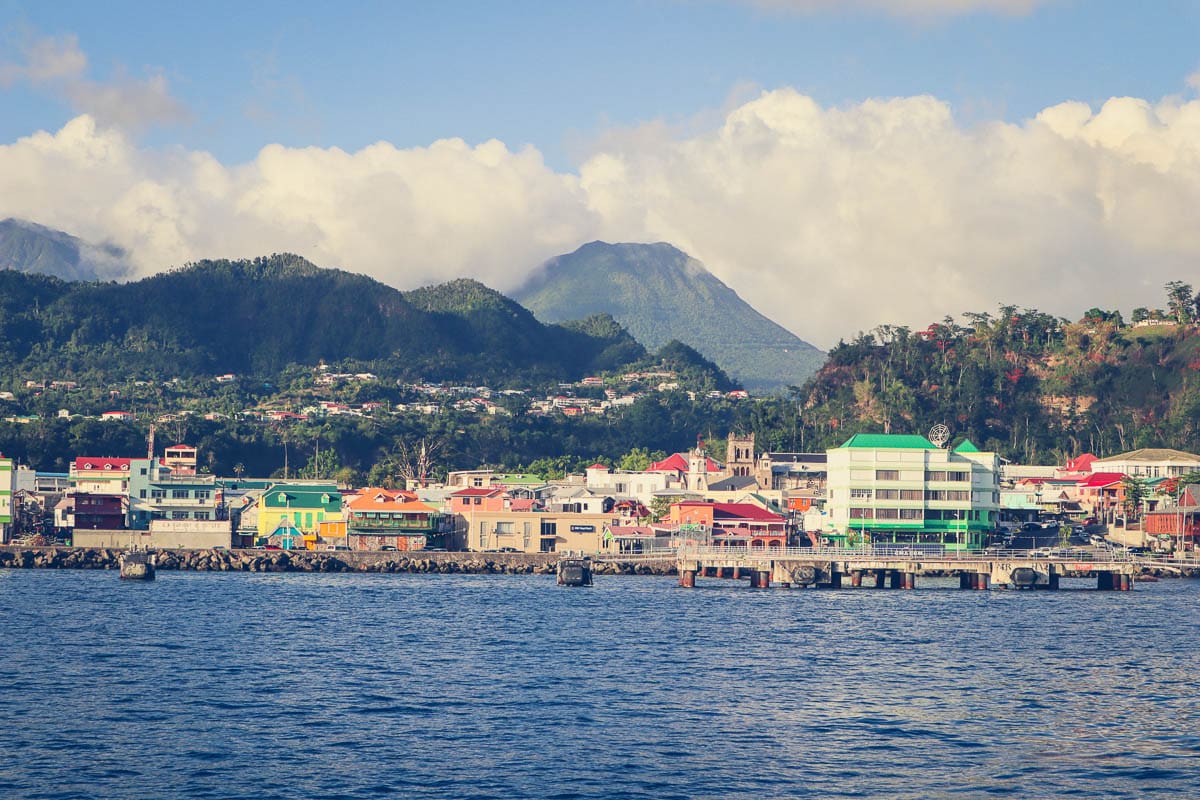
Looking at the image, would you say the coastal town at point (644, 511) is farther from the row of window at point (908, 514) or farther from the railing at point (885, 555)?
the railing at point (885, 555)

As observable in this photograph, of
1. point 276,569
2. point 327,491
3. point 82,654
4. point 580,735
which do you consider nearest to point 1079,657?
point 580,735

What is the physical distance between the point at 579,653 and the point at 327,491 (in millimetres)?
81248

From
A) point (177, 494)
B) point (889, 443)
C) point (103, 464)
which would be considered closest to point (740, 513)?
point (889, 443)

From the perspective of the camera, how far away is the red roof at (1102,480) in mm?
165625

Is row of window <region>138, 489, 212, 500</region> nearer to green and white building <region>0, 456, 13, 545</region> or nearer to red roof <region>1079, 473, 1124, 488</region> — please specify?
green and white building <region>0, 456, 13, 545</region>

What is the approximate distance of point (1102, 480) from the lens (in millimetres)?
167875

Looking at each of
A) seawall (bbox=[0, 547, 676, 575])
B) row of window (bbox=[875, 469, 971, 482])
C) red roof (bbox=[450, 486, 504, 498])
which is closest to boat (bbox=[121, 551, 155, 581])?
seawall (bbox=[0, 547, 676, 575])

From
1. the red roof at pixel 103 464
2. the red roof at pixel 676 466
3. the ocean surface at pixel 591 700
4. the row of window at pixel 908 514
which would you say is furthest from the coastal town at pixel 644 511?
the ocean surface at pixel 591 700

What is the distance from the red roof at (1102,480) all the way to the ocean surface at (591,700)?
8168cm

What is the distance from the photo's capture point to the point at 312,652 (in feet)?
206

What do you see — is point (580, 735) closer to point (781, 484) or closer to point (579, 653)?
point (579, 653)

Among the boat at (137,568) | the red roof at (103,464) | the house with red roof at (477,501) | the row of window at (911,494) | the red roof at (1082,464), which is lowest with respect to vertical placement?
the boat at (137,568)

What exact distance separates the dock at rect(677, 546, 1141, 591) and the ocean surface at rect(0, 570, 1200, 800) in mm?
13276

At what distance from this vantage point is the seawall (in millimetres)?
120750
